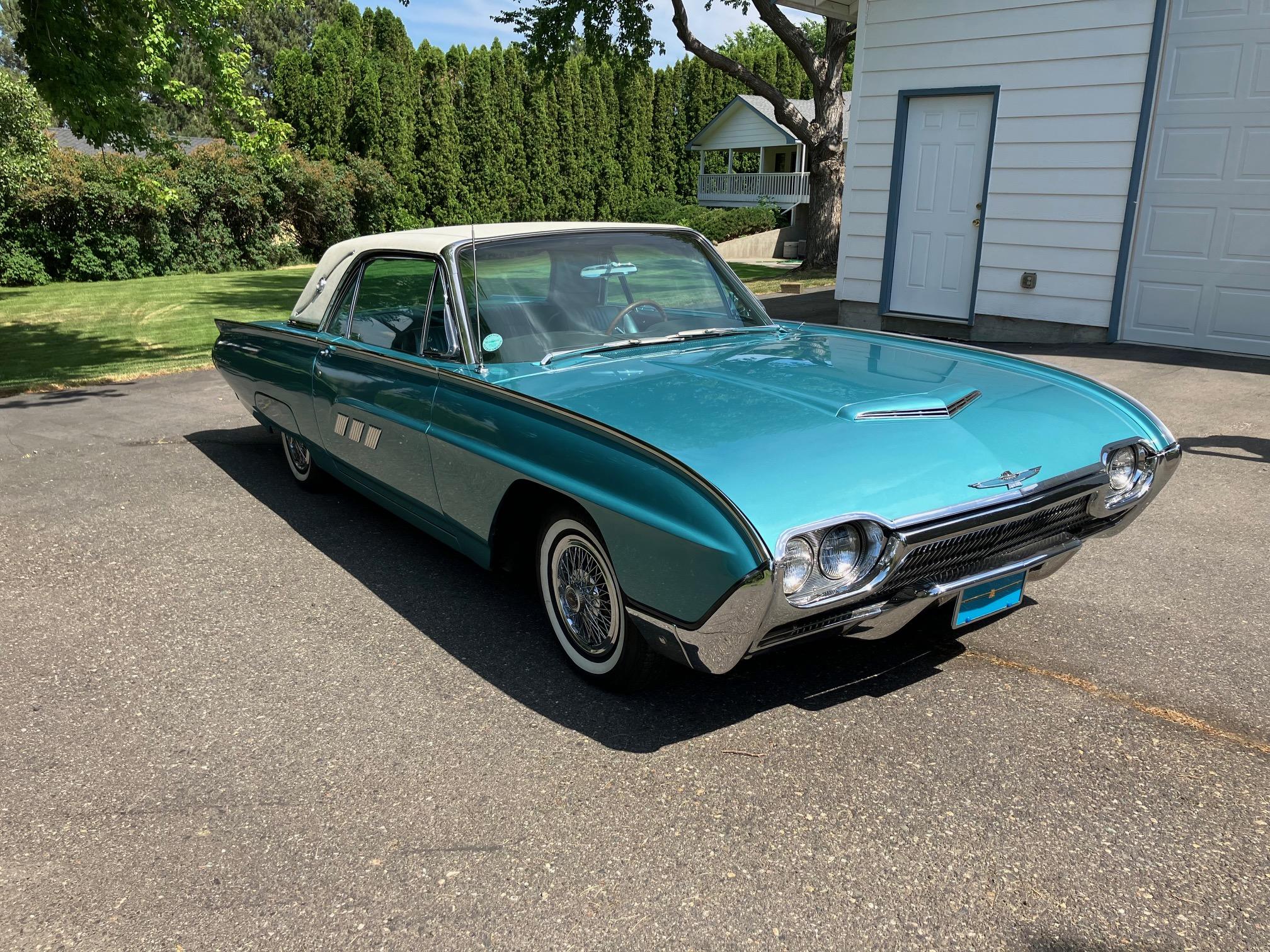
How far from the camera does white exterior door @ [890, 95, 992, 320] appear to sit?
10.3 metres

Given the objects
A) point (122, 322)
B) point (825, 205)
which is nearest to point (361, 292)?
point (122, 322)

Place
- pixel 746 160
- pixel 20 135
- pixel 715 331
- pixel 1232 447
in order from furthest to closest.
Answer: pixel 746 160
pixel 20 135
pixel 1232 447
pixel 715 331

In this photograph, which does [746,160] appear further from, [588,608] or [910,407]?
[588,608]

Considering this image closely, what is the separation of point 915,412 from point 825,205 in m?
18.5

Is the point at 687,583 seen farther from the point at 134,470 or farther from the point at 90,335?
the point at 90,335

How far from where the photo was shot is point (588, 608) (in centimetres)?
336

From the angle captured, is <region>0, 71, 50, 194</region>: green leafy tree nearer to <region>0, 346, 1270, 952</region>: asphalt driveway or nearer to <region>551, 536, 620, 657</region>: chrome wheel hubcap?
<region>0, 346, 1270, 952</region>: asphalt driveway

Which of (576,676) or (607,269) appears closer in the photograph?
(576,676)

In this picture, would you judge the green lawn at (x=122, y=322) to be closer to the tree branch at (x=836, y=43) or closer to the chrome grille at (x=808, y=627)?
the chrome grille at (x=808, y=627)

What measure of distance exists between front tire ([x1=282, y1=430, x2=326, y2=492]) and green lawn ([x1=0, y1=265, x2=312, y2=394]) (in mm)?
4893

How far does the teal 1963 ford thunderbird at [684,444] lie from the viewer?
2.71 metres

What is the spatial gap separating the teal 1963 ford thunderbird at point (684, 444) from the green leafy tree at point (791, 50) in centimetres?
1617

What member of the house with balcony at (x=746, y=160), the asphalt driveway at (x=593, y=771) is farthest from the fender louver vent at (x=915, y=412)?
the house with balcony at (x=746, y=160)

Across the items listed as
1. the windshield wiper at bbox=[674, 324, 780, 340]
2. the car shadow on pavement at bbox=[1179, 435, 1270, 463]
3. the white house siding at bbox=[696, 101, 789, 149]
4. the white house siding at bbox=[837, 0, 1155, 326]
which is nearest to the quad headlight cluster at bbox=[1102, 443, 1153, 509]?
the windshield wiper at bbox=[674, 324, 780, 340]
